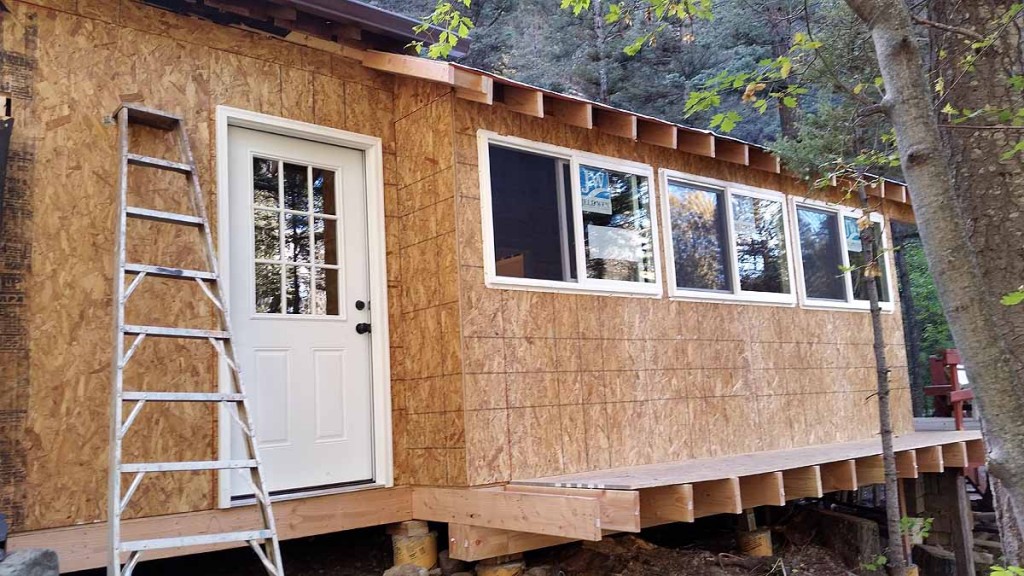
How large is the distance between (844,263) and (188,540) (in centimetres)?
724

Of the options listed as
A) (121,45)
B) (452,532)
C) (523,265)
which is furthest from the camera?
(523,265)

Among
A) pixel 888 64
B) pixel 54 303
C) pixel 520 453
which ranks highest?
pixel 888 64

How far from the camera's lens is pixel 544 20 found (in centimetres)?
1838

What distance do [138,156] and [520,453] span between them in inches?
117

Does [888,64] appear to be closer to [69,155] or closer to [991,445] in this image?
[991,445]

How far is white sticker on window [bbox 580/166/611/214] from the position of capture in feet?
20.5

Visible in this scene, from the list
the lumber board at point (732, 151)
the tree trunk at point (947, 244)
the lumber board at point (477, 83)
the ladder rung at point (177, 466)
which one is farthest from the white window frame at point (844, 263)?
the ladder rung at point (177, 466)

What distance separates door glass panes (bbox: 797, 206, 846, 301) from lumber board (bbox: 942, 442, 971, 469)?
1829mm

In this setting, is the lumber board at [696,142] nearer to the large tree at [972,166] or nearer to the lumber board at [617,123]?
the lumber board at [617,123]

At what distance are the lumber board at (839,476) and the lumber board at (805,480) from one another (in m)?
0.53

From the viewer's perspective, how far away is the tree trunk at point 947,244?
2.59 metres

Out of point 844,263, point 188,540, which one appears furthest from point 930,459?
point 188,540

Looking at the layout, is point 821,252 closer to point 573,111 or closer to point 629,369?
point 629,369

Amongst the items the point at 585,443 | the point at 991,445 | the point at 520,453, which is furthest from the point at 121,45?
the point at 991,445
